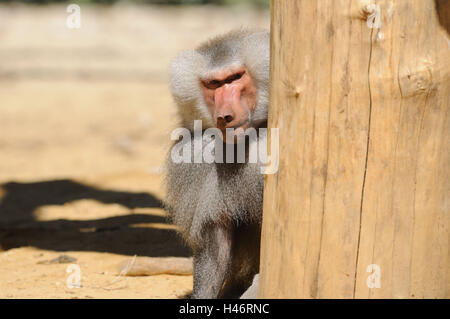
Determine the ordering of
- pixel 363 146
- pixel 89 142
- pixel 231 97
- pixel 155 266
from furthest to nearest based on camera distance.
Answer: pixel 89 142, pixel 155 266, pixel 231 97, pixel 363 146

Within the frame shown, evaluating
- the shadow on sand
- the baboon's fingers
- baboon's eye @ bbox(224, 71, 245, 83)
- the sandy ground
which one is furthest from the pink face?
the shadow on sand

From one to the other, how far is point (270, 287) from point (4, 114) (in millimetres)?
8199

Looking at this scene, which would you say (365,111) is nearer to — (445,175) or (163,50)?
(445,175)

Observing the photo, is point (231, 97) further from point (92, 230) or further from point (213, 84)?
point (92, 230)

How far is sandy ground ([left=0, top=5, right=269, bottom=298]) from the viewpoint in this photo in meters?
4.23

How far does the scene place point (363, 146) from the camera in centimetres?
229

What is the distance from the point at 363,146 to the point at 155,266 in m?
2.15

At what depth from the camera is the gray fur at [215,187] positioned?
3.29 m

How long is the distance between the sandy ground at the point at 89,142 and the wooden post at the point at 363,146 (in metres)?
1.47
